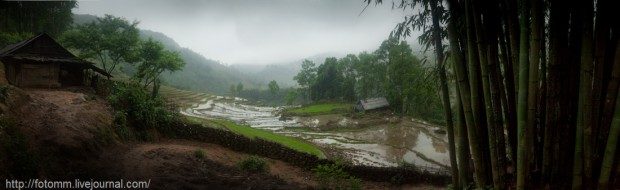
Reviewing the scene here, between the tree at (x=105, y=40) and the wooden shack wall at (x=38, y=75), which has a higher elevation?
the tree at (x=105, y=40)

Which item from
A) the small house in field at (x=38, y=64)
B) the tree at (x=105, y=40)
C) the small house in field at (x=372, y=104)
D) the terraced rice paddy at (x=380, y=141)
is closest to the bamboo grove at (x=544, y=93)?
the terraced rice paddy at (x=380, y=141)

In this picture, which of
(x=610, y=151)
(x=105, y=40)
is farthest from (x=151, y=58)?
(x=610, y=151)

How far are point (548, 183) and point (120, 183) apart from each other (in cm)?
815

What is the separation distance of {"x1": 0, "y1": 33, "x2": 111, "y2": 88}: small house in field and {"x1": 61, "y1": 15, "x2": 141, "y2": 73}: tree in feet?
11.7

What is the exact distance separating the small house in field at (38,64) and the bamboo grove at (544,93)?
1784cm

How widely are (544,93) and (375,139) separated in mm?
21567

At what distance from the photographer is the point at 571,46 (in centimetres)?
471

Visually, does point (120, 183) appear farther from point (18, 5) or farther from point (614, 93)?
point (18, 5)

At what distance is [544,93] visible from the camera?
17.3 feet

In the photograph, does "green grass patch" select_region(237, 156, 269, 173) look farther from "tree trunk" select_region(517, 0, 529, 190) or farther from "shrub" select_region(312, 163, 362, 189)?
"tree trunk" select_region(517, 0, 529, 190)

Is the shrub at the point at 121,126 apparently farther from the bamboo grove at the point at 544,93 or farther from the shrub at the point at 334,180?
the bamboo grove at the point at 544,93

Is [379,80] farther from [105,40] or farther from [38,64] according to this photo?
[38,64]

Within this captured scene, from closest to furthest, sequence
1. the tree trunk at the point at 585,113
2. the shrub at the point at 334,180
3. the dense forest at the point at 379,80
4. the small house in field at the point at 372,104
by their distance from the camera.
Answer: the tree trunk at the point at 585,113
the shrub at the point at 334,180
the dense forest at the point at 379,80
the small house in field at the point at 372,104

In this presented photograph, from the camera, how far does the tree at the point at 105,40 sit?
22.3 metres
